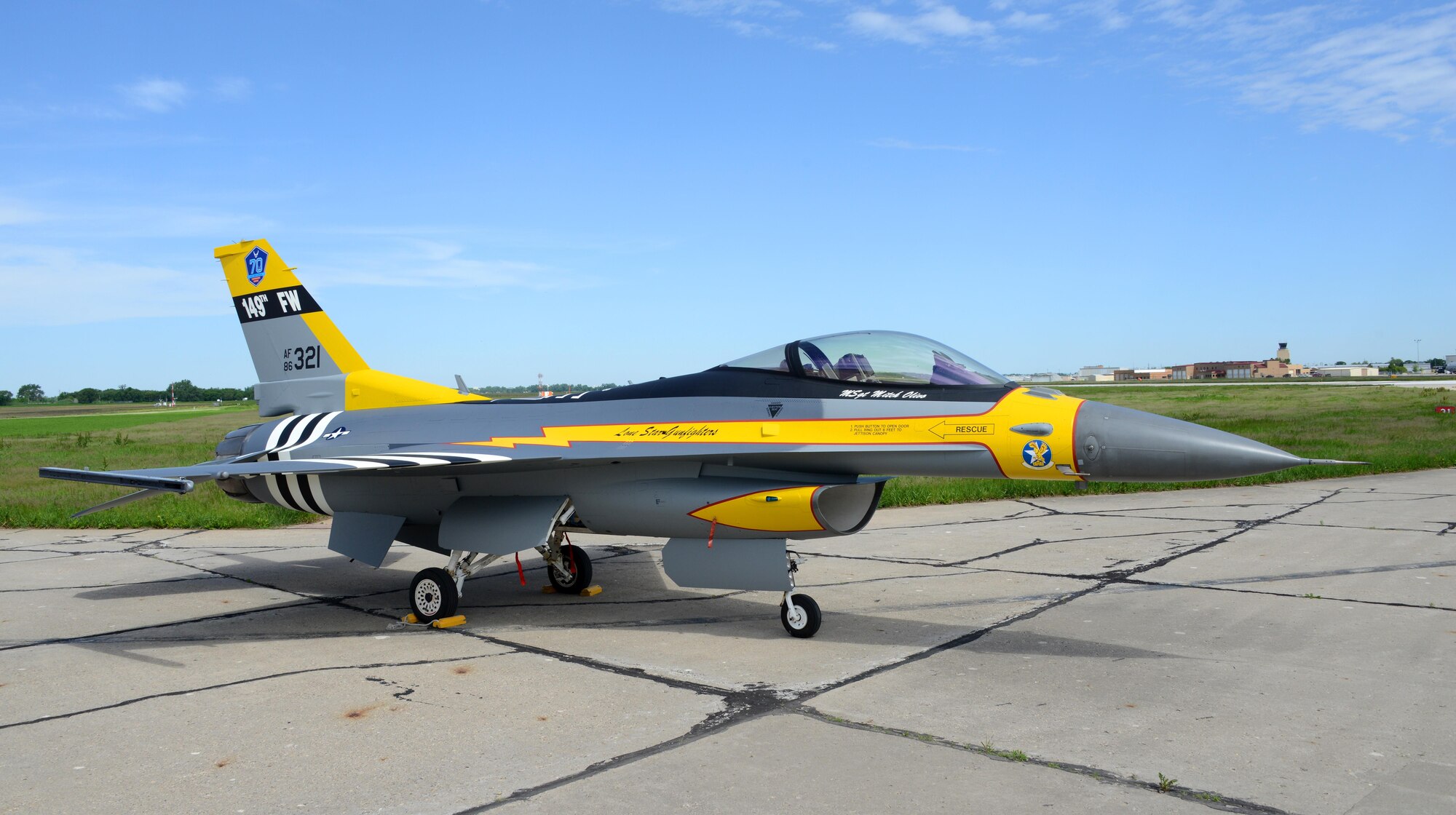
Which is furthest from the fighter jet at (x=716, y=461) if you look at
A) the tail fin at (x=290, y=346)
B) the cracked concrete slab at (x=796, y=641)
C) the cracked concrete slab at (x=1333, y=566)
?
the cracked concrete slab at (x=1333, y=566)

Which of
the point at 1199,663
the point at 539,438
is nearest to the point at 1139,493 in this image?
the point at 1199,663

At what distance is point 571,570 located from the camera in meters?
9.46

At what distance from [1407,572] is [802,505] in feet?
20.7

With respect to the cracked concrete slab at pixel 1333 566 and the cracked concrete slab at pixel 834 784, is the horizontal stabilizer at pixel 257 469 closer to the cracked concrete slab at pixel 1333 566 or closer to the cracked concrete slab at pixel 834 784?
the cracked concrete slab at pixel 834 784

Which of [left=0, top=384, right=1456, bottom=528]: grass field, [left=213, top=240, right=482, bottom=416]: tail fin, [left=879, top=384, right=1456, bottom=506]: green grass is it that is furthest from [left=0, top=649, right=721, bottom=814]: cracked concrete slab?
[left=0, top=384, right=1456, bottom=528]: grass field

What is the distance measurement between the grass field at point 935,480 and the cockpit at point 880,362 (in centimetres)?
825

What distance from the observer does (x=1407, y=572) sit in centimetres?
912

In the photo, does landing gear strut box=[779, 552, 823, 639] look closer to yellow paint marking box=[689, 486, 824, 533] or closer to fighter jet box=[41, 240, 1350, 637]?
fighter jet box=[41, 240, 1350, 637]

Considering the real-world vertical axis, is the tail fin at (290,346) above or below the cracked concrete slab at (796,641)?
above

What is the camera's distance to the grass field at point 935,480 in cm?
1559

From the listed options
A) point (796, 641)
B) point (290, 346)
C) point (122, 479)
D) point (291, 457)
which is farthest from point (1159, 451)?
point (290, 346)

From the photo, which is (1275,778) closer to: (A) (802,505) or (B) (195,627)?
(A) (802,505)

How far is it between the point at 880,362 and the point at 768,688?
109 inches

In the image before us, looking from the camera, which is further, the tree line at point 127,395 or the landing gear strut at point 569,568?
the tree line at point 127,395
